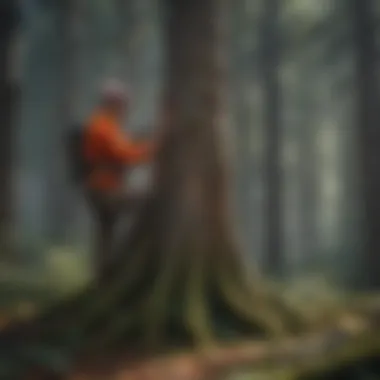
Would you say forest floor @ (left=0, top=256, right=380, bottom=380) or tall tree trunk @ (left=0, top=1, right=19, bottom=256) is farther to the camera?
tall tree trunk @ (left=0, top=1, right=19, bottom=256)

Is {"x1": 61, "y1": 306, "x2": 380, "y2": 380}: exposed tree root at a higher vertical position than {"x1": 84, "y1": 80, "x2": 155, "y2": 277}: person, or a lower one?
lower

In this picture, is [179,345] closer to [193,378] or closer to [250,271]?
[193,378]

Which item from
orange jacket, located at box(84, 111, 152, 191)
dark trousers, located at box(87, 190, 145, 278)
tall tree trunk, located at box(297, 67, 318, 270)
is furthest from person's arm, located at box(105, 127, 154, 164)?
tall tree trunk, located at box(297, 67, 318, 270)

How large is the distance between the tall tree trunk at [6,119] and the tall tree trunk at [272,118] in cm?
90

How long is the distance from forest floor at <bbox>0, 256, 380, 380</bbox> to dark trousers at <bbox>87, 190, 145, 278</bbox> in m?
0.10

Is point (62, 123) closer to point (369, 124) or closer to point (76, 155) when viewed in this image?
point (76, 155)

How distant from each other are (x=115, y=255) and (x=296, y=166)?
0.69 metres

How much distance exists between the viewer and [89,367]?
2662mm

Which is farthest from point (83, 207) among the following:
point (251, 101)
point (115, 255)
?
point (251, 101)

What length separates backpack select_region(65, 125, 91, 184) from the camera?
9.49 feet

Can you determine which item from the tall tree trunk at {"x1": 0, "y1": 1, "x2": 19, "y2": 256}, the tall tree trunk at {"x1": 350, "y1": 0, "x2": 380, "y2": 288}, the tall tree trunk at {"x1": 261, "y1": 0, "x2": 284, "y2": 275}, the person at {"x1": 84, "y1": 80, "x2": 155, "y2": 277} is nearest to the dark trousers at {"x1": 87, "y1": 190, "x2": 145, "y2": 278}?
the person at {"x1": 84, "y1": 80, "x2": 155, "y2": 277}

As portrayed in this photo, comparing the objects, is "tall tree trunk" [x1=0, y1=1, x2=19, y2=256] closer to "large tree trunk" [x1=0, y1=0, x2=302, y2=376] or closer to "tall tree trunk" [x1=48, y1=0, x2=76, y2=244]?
"tall tree trunk" [x1=48, y1=0, x2=76, y2=244]

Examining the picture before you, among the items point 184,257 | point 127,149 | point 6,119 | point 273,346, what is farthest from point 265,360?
point 6,119

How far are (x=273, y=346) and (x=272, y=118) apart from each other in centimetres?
82
